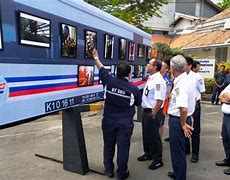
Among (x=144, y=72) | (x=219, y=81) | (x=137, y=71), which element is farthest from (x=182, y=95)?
(x=219, y=81)

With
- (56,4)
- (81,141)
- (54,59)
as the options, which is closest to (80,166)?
(81,141)

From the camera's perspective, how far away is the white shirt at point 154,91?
5077 mm

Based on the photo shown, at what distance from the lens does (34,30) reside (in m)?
3.66

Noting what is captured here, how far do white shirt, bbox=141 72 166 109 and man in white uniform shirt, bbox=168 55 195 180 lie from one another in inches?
25.3

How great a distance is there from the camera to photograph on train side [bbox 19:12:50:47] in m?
3.46

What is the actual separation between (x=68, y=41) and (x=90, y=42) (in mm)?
653

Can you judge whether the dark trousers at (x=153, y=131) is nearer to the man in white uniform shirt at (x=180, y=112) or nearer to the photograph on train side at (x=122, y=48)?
the man in white uniform shirt at (x=180, y=112)

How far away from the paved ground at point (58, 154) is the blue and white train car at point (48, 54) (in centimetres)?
128

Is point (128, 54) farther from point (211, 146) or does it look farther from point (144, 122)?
point (211, 146)

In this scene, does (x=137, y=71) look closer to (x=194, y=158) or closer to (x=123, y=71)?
(x=194, y=158)

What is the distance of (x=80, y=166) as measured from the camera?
16.5 ft

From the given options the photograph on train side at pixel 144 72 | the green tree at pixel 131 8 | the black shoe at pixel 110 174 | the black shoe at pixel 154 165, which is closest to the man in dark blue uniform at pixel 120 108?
the black shoe at pixel 110 174

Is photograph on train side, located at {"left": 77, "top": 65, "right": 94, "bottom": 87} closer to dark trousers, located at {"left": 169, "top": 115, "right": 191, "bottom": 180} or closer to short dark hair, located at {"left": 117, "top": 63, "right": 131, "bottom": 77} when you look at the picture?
short dark hair, located at {"left": 117, "top": 63, "right": 131, "bottom": 77}

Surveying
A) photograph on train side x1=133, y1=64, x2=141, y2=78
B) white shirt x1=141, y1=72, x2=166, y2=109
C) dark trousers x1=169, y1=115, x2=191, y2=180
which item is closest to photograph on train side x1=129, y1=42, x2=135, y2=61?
photograph on train side x1=133, y1=64, x2=141, y2=78
